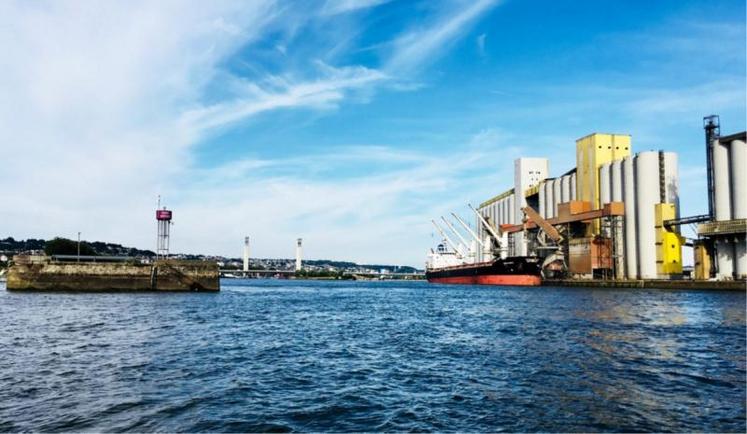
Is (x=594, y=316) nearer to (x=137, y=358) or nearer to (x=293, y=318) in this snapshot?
(x=293, y=318)

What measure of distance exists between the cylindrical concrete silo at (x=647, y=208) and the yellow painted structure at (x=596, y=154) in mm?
11920

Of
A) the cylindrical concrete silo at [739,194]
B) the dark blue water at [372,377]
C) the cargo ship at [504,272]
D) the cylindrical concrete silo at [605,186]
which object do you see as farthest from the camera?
the cargo ship at [504,272]

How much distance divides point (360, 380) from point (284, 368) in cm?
324

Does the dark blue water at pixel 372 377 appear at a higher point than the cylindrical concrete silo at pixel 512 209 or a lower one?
lower

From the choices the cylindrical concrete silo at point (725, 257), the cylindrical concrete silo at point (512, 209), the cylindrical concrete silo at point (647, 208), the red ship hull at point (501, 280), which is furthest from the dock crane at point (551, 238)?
the cylindrical concrete silo at point (725, 257)

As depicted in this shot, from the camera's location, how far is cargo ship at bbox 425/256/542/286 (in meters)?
104

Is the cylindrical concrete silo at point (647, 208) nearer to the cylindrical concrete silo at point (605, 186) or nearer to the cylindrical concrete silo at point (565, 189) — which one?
the cylindrical concrete silo at point (605, 186)

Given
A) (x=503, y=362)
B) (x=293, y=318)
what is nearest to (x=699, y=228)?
(x=293, y=318)

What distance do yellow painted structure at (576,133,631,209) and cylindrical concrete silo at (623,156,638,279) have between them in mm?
8648

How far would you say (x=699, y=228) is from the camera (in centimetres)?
7412

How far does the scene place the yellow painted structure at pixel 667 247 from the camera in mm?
84625

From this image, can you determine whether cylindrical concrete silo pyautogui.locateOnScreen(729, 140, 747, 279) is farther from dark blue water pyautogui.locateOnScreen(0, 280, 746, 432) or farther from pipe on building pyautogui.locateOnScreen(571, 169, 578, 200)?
dark blue water pyautogui.locateOnScreen(0, 280, 746, 432)

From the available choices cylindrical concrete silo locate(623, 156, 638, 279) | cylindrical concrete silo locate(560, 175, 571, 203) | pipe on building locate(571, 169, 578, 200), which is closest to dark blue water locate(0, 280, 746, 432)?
cylindrical concrete silo locate(623, 156, 638, 279)

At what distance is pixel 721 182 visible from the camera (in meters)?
73.7
